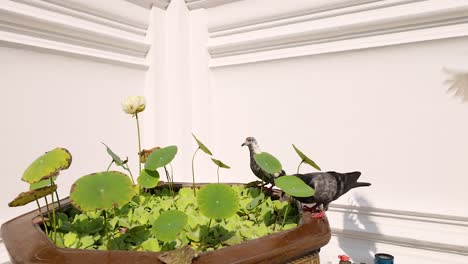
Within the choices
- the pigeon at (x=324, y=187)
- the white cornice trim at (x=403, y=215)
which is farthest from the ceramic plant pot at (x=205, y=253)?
the white cornice trim at (x=403, y=215)

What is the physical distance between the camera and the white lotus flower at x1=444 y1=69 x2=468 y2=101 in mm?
1053

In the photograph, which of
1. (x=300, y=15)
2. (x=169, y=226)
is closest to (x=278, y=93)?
(x=300, y=15)

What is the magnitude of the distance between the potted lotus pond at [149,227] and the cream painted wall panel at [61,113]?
44 cm

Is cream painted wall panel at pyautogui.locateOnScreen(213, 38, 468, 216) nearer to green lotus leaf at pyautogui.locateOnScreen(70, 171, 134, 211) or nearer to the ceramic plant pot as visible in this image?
the ceramic plant pot

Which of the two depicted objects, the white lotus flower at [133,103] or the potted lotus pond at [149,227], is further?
the white lotus flower at [133,103]

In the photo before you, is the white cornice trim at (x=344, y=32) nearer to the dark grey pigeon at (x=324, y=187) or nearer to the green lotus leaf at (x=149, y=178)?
the dark grey pigeon at (x=324, y=187)

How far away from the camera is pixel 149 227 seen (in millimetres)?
639

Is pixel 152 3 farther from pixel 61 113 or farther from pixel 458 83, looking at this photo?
pixel 458 83

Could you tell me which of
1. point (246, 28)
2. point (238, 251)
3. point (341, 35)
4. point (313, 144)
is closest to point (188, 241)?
point (238, 251)

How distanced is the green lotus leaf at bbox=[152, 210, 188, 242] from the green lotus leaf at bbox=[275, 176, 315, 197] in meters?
0.20

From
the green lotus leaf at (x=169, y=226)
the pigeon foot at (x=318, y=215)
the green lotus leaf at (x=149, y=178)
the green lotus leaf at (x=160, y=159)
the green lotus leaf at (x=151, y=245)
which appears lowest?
the green lotus leaf at (x=151, y=245)

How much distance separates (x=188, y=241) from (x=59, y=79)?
0.88 meters

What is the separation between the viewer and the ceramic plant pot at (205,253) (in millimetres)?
441

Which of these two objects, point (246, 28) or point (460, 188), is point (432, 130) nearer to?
point (460, 188)
